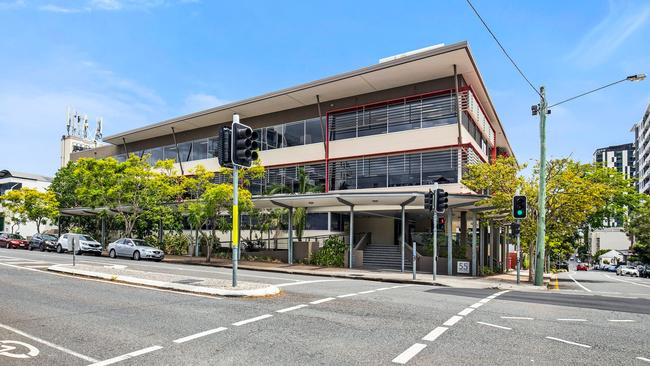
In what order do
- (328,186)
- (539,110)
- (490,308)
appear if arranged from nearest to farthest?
(490,308)
(539,110)
(328,186)

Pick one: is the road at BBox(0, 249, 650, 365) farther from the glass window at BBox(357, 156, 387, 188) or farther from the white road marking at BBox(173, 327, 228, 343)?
the glass window at BBox(357, 156, 387, 188)

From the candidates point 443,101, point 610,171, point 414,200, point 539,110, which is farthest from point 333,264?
point 610,171

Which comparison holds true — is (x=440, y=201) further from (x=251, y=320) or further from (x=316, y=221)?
(x=316, y=221)

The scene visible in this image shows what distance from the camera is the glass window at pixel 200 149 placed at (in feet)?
136

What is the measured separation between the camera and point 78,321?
828 cm

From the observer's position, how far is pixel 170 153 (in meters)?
45.0

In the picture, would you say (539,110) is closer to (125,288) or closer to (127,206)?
(125,288)

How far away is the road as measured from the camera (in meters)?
6.27

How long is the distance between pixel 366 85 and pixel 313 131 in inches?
237

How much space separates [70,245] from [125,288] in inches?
303

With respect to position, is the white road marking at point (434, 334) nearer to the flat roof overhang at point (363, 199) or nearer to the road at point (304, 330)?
the road at point (304, 330)

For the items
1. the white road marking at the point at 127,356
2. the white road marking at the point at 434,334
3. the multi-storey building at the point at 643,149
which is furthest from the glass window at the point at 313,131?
the multi-storey building at the point at 643,149

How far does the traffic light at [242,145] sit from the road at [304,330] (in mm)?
3658

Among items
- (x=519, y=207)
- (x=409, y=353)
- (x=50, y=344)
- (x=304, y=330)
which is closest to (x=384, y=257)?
(x=519, y=207)
